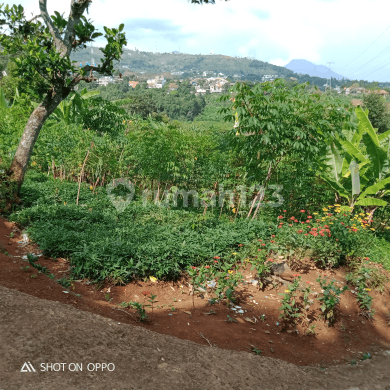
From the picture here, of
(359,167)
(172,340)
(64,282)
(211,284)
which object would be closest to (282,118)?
(359,167)

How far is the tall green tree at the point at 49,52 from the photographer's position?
549 centimetres

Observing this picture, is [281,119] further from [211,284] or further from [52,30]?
[52,30]

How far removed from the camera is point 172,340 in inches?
110

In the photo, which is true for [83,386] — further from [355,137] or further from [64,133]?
[64,133]

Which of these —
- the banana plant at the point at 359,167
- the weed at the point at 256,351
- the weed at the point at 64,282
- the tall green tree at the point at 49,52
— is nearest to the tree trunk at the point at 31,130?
the tall green tree at the point at 49,52

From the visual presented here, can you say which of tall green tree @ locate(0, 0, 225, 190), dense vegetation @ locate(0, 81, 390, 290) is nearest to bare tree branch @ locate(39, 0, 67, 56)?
tall green tree @ locate(0, 0, 225, 190)

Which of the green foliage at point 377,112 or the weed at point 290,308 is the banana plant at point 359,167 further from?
the green foliage at point 377,112

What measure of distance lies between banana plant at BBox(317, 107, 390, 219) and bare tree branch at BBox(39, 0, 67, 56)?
20.5 ft

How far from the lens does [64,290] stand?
3.76m

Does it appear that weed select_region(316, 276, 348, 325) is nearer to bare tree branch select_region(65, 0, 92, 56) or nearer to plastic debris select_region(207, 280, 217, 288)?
plastic debris select_region(207, 280, 217, 288)

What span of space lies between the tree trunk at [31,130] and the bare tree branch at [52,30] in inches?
36.8

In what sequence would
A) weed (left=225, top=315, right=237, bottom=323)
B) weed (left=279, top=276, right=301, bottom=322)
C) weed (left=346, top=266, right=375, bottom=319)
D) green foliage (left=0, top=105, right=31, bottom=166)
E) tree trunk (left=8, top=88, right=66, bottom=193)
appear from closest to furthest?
weed (left=225, top=315, right=237, bottom=323) → weed (left=279, top=276, right=301, bottom=322) → weed (left=346, top=266, right=375, bottom=319) → tree trunk (left=8, top=88, right=66, bottom=193) → green foliage (left=0, top=105, right=31, bottom=166)

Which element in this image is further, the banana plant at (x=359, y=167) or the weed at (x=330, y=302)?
the banana plant at (x=359, y=167)

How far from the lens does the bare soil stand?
6.66 ft
